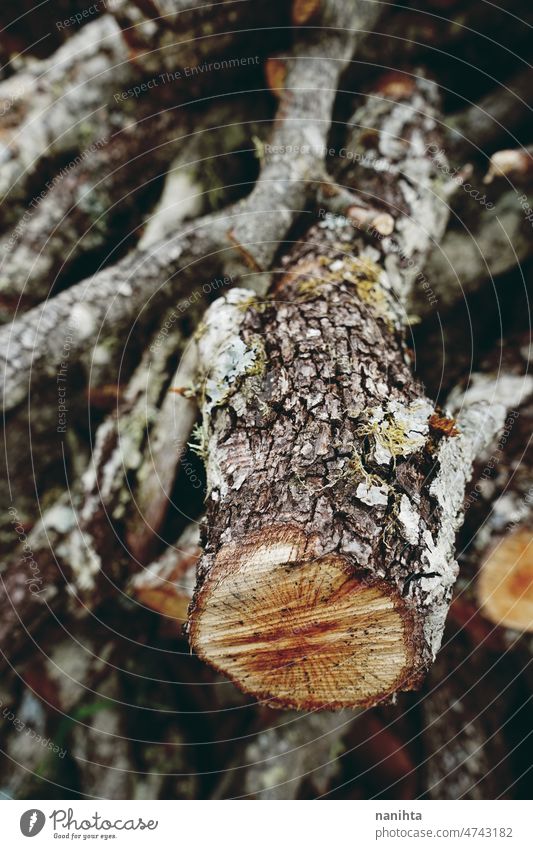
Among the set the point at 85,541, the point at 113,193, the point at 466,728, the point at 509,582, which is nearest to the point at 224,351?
the point at 85,541

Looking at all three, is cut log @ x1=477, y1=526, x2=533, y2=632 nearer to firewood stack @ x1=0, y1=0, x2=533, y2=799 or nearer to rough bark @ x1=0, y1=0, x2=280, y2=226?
firewood stack @ x1=0, y1=0, x2=533, y2=799

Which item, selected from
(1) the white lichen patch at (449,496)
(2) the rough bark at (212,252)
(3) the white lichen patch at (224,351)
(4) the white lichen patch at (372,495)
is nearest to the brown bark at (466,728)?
(1) the white lichen patch at (449,496)

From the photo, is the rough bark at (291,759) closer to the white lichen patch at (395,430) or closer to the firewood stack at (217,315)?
the firewood stack at (217,315)

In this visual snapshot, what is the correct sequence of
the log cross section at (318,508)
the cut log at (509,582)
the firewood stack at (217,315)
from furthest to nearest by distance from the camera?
1. the firewood stack at (217,315)
2. the cut log at (509,582)
3. the log cross section at (318,508)

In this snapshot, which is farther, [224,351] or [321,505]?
[224,351]

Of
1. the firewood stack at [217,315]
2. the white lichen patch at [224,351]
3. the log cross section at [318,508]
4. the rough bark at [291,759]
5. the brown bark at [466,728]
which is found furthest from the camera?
the rough bark at [291,759]

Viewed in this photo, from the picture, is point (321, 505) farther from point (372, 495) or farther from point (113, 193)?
point (113, 193)
